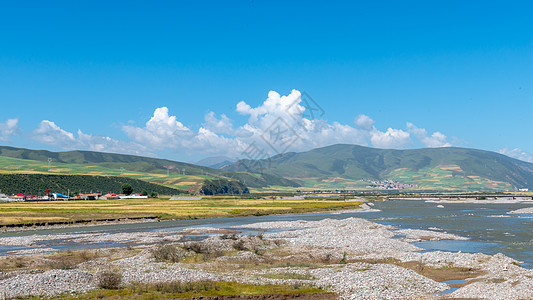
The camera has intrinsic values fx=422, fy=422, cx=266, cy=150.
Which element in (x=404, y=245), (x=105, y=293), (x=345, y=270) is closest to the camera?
(x=105, y=293)

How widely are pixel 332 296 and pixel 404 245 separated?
94.1 ft

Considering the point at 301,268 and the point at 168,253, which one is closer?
the point at 301,268

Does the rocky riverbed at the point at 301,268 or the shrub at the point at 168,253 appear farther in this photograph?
the shrub at the point at 168,253

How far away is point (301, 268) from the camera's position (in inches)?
1531

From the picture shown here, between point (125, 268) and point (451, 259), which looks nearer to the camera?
point (125, 268)

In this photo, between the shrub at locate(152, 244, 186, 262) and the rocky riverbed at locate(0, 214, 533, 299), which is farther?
the shrub at locate(152, 244, 186, 262)

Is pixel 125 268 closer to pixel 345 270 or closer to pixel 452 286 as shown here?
pixel 345 270

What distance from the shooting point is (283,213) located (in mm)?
131125

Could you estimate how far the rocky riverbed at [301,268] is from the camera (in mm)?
30422

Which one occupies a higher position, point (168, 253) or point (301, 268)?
point (301, 268)

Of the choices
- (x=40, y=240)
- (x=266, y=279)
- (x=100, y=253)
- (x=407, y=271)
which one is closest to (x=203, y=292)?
(x=266, y=279)

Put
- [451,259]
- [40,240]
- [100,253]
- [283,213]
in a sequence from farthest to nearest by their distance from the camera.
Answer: [283,213] → [40,240] → [100,253] → [451,259]

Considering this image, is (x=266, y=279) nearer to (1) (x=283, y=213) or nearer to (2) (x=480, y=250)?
(2) (x=480, y=250)

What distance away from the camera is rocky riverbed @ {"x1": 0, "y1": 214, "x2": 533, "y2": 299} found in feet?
99.8
